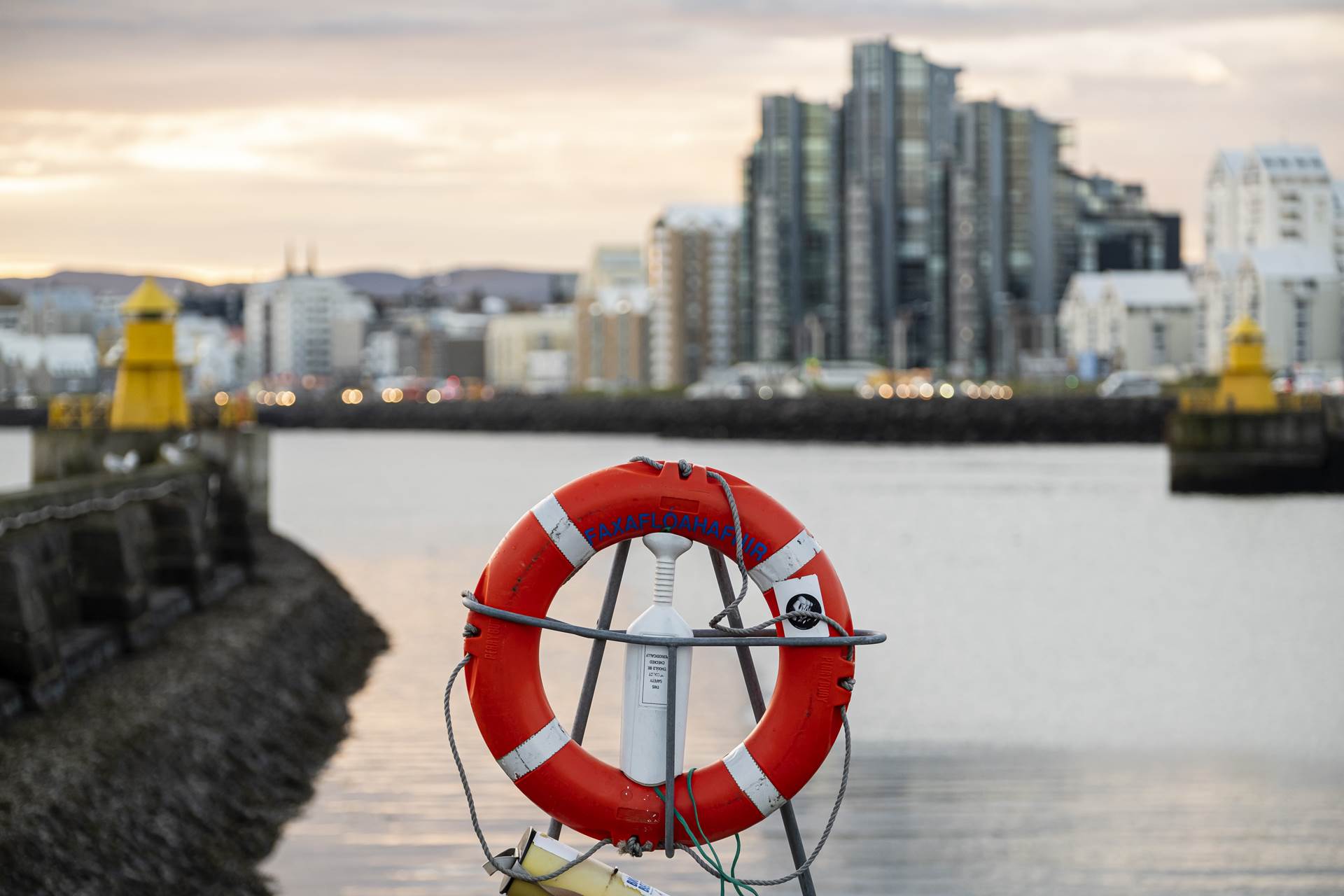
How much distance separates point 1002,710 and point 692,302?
115803 millimetres

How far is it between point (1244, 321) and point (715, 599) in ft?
59.2

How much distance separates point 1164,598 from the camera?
82.1 ft

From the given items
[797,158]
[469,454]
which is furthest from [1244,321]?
[797,158]

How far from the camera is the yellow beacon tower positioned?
1883 cm

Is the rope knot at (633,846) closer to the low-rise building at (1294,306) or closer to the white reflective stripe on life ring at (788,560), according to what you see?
the white reflective stripe on life ring at (788,560)

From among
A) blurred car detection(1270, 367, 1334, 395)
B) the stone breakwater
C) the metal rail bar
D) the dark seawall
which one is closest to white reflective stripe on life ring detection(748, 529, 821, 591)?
the metal rail bar

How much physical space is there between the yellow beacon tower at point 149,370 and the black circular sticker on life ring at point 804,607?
546 inches

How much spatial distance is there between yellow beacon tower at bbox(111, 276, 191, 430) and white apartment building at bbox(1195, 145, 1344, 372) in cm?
6881

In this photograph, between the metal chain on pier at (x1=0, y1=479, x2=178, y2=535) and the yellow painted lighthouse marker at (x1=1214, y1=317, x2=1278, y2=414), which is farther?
the yellow painted lighthouse marker at (x1=1214, y1=317, x2=1278, y2=414)

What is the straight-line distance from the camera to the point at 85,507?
11359mm

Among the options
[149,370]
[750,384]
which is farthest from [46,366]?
[149,370]

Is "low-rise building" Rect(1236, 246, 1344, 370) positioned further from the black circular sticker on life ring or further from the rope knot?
the rope knot

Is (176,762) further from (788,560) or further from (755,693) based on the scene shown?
(788,560)

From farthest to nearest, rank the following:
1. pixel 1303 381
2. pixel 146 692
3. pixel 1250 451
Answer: pixel 1303 381 < pixel 1250 451 < pixel 146 692
